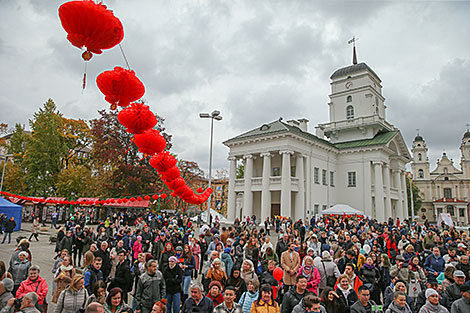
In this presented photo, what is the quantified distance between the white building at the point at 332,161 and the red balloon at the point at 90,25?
95.0ft

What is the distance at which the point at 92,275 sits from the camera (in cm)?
652

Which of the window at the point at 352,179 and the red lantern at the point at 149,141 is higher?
the window at the point at 352,179

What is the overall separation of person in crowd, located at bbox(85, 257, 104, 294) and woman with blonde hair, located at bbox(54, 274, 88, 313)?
1.18m

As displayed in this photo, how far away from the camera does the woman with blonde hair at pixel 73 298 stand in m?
5.09

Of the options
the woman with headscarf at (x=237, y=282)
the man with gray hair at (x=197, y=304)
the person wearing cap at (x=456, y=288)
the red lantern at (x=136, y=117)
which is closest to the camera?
the man with gray hair at (x=197, y=304)

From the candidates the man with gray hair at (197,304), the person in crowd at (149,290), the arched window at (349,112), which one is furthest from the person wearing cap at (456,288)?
the arched window at (349,112)

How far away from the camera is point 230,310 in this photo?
5145 mm

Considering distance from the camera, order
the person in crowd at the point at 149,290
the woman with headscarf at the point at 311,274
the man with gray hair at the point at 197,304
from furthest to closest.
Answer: the woman with headscarf at the point at 311,274
the person in crowd at the point at 149,290
the man with gray hair at the point at 197,304

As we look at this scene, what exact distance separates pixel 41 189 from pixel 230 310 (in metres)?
40.8

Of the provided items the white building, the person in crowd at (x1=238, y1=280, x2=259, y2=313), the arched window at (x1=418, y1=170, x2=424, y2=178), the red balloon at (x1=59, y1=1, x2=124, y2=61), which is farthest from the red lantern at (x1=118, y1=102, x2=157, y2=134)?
the arched window at (x1=418, y1=170, x2=424, y2=178)

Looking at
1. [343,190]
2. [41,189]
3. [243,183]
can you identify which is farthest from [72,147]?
[343,190]

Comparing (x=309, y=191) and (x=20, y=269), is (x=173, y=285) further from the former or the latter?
(x=309, y=191)

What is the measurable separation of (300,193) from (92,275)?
2937 centimetres

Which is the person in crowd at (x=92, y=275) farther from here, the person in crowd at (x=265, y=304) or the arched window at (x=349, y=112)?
the arched window at (x=349, y=112)
